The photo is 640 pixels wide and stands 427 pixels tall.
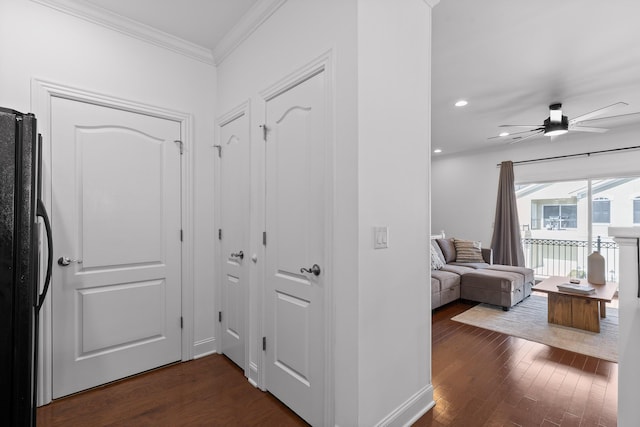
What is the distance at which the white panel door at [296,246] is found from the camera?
70.3 inches

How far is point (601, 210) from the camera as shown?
5457mm

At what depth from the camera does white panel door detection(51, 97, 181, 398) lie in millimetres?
2154

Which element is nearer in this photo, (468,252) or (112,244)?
(112,244)

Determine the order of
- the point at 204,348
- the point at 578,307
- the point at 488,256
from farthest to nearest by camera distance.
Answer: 1. the point at 488,256
2. the point at 578,307
3. the point at 204,348

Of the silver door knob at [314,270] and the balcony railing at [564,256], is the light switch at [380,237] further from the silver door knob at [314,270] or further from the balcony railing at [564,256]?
the balcony railing at [564,256]

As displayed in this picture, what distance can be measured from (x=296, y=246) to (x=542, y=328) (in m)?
3.27

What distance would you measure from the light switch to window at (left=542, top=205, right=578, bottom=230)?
5.98m

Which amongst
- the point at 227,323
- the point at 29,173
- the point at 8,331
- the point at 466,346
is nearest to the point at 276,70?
the point at 29,173

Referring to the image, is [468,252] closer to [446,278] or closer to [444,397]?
[446,278]

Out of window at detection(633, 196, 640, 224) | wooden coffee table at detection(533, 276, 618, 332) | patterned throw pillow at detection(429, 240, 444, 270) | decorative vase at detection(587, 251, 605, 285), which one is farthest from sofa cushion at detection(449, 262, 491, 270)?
window at detection(633, 196, 640, 224)

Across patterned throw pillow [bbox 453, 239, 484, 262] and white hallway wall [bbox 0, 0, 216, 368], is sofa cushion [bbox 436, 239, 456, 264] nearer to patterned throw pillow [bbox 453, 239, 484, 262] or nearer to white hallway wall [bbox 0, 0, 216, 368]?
patterned throw pillow [bbox 453, 239, 484, 262]

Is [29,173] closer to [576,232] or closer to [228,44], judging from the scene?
[228,44]

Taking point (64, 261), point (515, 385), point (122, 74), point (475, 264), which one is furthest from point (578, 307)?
point (122, 74)

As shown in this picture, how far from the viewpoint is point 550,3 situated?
6.98 feet
